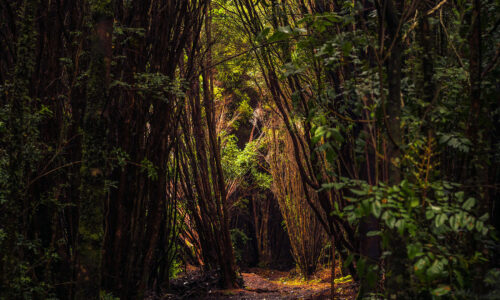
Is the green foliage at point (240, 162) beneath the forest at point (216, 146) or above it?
above

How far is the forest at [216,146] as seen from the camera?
135 centimetres

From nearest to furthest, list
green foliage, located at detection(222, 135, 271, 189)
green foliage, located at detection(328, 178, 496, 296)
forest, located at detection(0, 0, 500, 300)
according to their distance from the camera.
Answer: green foliage, located at detection(328, 178, 496, 296)
forest, located at detection(0, 0, 500, 300)
green foliage, located at detection(222, 135, 271, 189)

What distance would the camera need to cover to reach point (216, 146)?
4125mm

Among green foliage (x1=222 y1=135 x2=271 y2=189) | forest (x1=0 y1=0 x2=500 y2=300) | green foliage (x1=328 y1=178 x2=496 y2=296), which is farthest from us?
green foliage (x1=222 y1=135 x2=271 y2=189)

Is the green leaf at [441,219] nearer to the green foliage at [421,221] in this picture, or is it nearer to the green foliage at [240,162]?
the green foliage at [421,221]

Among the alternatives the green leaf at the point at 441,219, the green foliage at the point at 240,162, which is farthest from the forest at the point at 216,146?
the green foliage at the point at 240,162

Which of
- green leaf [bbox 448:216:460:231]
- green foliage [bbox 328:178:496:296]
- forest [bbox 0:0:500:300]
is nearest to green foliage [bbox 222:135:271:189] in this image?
forest [bbox 0:0:500:300]

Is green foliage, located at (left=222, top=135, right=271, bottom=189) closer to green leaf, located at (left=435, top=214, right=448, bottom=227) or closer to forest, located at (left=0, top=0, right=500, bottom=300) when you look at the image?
forest, located at (left=0, top=0, right=500, bottom=300)

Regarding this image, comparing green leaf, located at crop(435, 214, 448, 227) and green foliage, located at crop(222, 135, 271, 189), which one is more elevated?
green foliage, located at crop(222, 135, 271, 189)

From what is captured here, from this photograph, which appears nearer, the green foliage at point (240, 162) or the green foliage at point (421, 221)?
the green foliage at point (421, 221)

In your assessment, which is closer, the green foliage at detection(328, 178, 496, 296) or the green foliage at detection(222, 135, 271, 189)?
the green foliage at detection(328, 178, 496, 296)

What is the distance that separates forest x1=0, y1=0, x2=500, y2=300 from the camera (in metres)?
1.35

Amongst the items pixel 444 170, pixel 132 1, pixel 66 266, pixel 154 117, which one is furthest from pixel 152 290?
pixel 444 170

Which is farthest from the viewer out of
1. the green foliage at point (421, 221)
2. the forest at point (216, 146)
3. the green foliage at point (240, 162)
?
the green foliage at point (240, 162)
